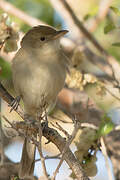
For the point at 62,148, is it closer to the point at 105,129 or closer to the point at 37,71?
the point at 105,129

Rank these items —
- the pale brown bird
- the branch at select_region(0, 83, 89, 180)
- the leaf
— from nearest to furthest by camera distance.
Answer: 1. the branch at select_region(0, 83, 89, 180)
2. the leaf
3. the pale brown bird

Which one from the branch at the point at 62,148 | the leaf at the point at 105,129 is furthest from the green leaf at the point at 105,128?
the branch at the point at 62,148

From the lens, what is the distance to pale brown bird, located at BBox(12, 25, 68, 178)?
4.62m

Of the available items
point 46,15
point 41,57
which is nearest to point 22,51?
point 41,57

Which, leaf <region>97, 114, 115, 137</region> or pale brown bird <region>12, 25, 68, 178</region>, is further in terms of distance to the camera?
pale brown bird <region>12, 25, 68, 178</region>

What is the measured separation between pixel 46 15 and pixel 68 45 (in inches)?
40.6

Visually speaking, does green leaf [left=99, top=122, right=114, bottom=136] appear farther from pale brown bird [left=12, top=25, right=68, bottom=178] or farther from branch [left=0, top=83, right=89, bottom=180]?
pale brown bird [left=12, top=25, right=68, bottom=178]

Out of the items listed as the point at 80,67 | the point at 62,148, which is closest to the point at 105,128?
the point at 62,148

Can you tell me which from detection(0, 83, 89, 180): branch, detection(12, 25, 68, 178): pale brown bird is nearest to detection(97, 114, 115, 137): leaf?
detection(0, 83, 89, 180): branch

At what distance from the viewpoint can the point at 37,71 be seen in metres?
4.61

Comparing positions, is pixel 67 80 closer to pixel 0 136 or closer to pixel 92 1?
pixel 0 136

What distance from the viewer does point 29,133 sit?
12.5ft

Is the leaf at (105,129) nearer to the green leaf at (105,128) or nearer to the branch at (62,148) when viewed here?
the green leaf at (105,128)

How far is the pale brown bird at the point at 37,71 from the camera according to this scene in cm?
462
